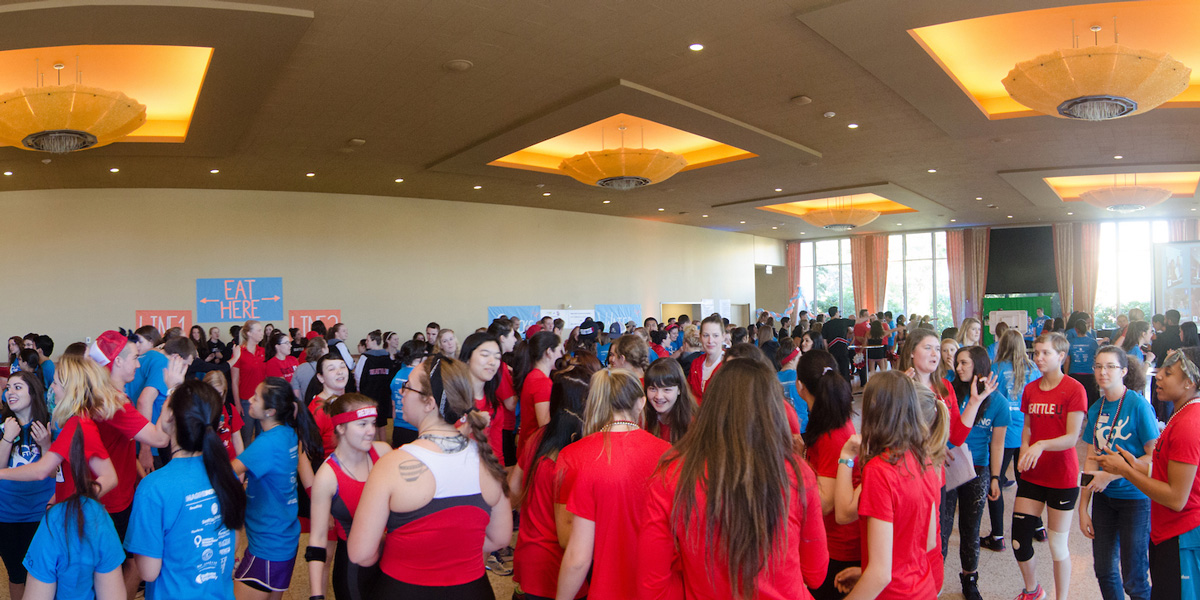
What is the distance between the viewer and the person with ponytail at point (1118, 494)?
3188 mm

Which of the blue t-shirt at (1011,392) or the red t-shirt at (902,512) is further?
the blue t-shirt at (1011,392)

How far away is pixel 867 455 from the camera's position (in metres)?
2.35

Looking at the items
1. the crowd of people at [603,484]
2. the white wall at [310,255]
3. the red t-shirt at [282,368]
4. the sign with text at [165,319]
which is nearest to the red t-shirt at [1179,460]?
the crowd of people at [603,484]

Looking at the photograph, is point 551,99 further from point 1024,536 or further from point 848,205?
point 848,205

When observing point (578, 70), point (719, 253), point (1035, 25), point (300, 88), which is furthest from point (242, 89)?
point (719, 253)

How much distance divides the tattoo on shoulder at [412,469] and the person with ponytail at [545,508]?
454 millimetres

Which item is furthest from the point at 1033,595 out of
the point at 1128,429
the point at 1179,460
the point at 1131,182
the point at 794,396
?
the point at 1131,182

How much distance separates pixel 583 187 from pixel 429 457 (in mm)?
9984

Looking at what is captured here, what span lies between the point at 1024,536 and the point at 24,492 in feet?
16.4

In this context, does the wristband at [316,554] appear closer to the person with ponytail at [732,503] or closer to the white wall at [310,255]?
the person with ponytail at [732,503]

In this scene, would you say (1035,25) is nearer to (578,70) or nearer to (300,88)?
(578,70)

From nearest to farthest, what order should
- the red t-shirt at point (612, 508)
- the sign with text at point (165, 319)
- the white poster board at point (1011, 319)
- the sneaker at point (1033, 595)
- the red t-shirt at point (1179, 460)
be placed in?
1. the red t-shirt at point (612, 508)
2. the red t-shirt at point (1179, 460)
3. the sneaker at point (1033, 595)
4. the sign with text at point (165, 319)
5. the white poster board at point (1011, 319)

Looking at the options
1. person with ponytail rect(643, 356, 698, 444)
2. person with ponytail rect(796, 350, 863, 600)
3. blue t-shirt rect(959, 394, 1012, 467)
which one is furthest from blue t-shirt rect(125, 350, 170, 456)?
blue t-shirt rect(959, 394, 1012, 467)

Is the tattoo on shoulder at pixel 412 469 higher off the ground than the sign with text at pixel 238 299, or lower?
lower
